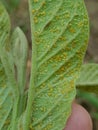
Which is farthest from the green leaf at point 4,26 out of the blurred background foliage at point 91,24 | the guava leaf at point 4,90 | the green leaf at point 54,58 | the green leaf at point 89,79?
the blurred background foliage at point 91,24

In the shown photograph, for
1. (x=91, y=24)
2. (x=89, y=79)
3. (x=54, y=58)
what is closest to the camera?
(x=54, y=58)

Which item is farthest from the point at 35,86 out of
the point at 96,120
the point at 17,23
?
the point at 17,23

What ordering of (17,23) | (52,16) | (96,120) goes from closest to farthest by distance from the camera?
(52,16) → (96,120) → (17,23)

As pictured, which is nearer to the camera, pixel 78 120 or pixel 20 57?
pixel 20 57

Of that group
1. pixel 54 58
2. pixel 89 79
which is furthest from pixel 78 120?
pixel 54 58

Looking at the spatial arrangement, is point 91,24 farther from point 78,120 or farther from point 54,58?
point 54,58

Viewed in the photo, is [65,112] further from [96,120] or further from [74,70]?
[96,120]
